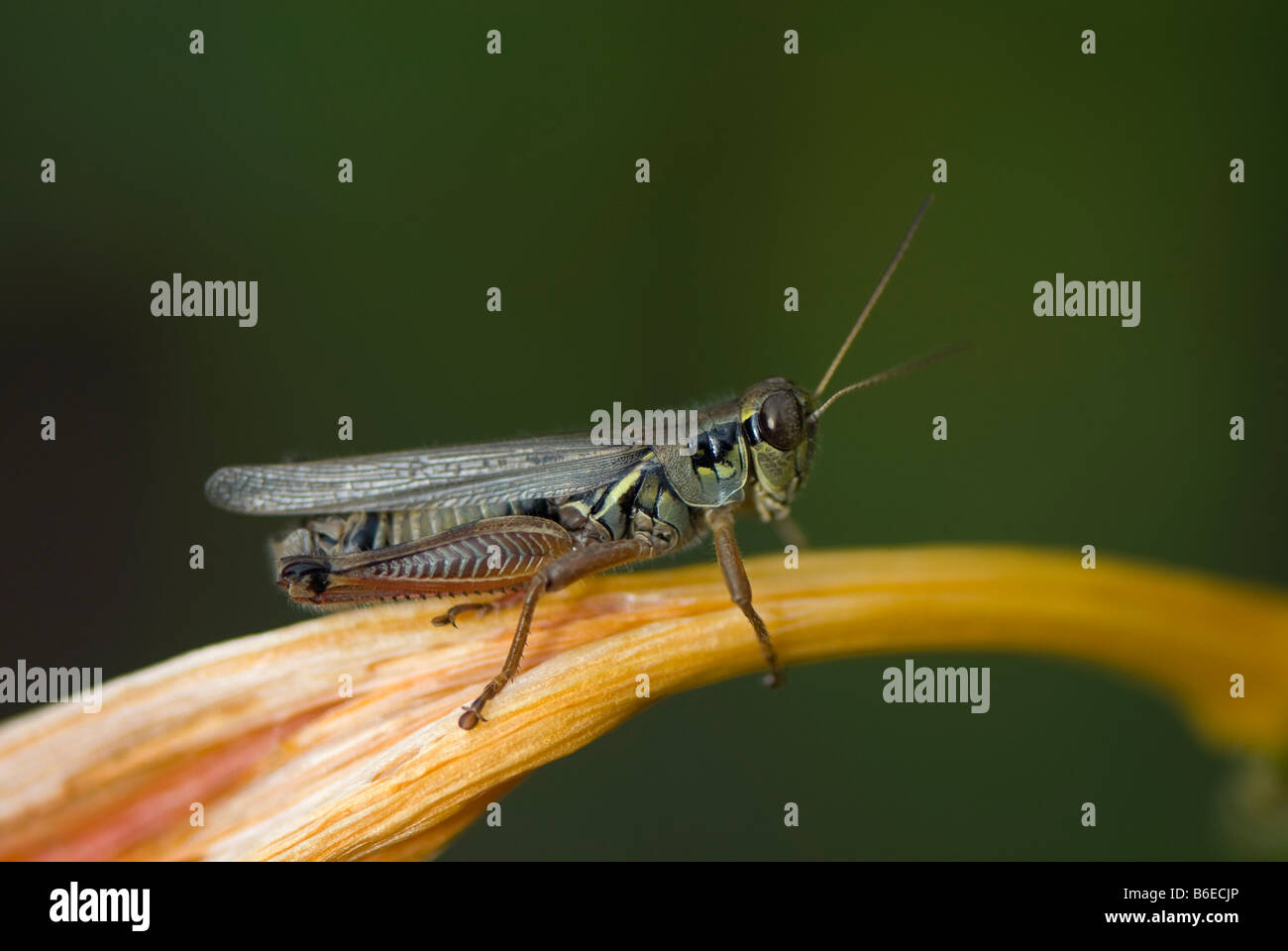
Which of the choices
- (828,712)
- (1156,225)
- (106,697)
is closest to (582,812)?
(828,712)

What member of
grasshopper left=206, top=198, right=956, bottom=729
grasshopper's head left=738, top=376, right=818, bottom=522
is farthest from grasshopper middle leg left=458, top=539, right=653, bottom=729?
grasshopper's head left=738, top=376, right=818, bottom=522

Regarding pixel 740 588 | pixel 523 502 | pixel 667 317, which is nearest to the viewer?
pixel 740 588

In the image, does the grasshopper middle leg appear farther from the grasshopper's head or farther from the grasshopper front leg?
the grasshopper's head

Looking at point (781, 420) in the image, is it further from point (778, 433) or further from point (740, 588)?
point (740, 588)

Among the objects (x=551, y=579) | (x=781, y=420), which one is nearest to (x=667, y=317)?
(x=781, y=420)

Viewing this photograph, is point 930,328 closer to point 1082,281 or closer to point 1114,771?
point 1082,281

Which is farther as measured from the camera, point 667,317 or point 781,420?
point 667,317
